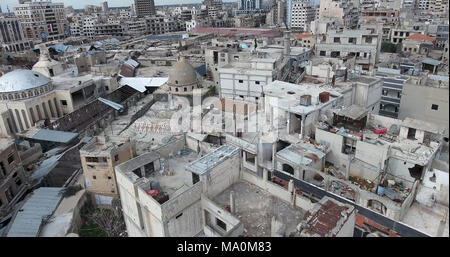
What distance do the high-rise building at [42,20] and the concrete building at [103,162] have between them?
99.7 m

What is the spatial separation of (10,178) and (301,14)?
10928cm

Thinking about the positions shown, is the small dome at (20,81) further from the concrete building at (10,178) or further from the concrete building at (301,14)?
the concrete building at (301,14)

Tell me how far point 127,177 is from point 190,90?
92.1ft

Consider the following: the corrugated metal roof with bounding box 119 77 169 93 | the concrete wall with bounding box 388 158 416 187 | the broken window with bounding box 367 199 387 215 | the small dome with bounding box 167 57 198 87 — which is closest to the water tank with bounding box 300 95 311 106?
the concrete wall with bounding box 388 158 416 187

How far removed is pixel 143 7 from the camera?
151750 millimetres

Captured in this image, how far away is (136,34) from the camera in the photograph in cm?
11312

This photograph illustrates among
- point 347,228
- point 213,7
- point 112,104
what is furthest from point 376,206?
point 213,7

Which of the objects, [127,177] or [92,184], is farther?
[92,184]

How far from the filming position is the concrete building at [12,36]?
8856 centimetres

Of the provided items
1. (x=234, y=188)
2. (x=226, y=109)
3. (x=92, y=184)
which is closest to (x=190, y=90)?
(x=226, y=109)

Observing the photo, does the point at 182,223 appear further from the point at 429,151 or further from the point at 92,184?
the point at 429,151

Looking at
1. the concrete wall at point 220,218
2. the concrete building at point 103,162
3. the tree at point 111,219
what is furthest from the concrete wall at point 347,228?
the concrete building at point 103,162

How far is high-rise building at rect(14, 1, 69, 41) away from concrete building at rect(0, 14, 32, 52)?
8.12 m

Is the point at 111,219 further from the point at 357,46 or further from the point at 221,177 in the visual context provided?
the point at 357,46
